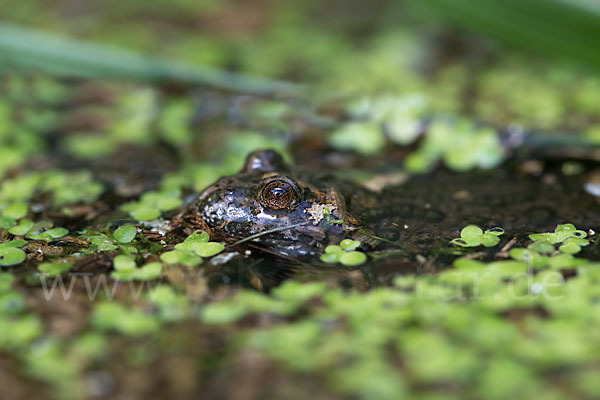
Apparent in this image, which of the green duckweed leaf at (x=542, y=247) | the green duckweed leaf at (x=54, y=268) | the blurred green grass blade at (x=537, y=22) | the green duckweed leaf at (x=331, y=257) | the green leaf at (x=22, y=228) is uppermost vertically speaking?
the blurred green grass blade at (x=537, y=22)

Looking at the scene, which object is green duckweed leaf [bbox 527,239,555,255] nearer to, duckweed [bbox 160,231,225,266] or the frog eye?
the frog eye

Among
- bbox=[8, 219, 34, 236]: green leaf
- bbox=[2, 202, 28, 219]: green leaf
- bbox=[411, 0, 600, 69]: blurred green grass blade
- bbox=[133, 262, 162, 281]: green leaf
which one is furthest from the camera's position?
bbox=[411, 0, 600, 69]: blurred green grass blade

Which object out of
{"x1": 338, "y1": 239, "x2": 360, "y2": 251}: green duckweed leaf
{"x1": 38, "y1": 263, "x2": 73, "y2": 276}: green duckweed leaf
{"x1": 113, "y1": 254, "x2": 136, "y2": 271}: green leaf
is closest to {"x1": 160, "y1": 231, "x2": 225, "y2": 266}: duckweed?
{"x1": 113, "y1": 254, "x2": 136, "y2": 271}: green leaf

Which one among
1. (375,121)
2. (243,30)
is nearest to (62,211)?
(375,121)

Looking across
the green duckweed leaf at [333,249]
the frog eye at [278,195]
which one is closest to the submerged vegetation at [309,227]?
the green duckweed leaf at [333,249]

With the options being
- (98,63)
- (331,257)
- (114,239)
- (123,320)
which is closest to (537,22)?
(331,257)

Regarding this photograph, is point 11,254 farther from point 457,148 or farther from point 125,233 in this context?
point 457,148

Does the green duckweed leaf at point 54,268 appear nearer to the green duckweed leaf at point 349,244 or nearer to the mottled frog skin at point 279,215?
the mottled frog skin at point 279,215
